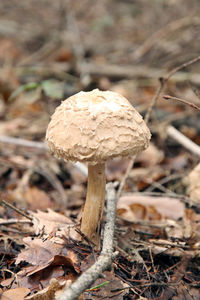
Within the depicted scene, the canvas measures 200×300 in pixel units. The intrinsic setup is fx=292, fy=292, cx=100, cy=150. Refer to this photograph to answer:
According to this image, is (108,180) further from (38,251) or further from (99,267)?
(99,267)

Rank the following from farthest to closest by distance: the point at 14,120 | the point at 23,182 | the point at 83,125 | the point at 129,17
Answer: the point at 129,17
the point at 14,120
the point at 23,182
the point at 83,125

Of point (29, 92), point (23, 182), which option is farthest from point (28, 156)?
point (29, 92)

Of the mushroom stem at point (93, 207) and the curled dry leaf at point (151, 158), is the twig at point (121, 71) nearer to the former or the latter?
the curled dry leaf at point (151, 158)

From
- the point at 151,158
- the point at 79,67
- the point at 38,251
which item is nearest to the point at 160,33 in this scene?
the point at 79,67

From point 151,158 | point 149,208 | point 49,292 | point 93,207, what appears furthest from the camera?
point 151,158

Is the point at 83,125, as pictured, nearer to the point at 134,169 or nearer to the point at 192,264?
the point at 192,264
